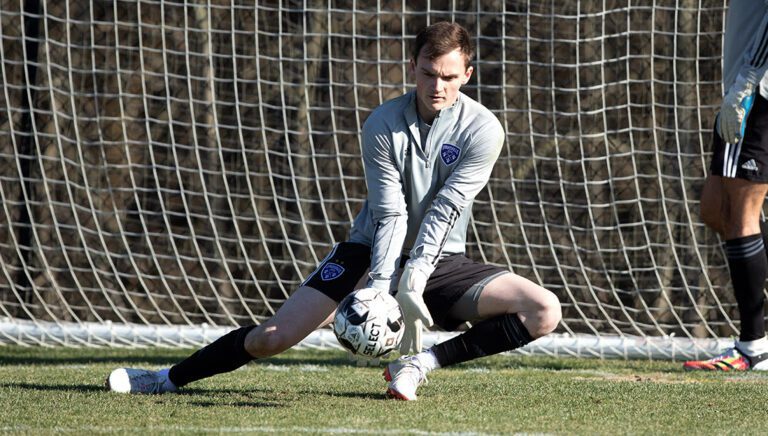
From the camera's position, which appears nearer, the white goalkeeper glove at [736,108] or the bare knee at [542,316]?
the bare knee at [542,316]

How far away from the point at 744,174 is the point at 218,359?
7.85 ft

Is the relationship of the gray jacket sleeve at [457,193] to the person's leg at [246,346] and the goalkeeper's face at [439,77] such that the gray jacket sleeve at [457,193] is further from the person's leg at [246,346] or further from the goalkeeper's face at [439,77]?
the person's leg at [246,346]

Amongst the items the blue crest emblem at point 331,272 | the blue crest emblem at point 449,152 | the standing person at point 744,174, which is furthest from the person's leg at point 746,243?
the blue crest emblem at point 331,272

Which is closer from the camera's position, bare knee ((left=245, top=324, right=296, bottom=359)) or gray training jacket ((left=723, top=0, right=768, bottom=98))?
bare knee ((left=245, top=324, right=296, bottom=359))

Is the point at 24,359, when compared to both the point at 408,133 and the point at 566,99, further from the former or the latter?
the point at 566,99

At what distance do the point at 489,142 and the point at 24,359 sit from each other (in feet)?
9.82

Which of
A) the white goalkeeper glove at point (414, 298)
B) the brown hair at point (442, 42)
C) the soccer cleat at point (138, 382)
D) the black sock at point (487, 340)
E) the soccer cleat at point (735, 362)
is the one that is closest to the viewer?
the white goalkeeper glove at point (414, 298)

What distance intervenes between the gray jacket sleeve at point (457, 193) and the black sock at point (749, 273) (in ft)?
4.86

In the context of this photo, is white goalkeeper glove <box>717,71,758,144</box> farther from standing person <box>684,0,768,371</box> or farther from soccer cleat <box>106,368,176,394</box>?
soccer cleat <box>106,368,176,394</box>

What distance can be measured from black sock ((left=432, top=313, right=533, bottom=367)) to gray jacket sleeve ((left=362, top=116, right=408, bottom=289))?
1.20 feet

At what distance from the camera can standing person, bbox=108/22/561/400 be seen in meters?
3.82

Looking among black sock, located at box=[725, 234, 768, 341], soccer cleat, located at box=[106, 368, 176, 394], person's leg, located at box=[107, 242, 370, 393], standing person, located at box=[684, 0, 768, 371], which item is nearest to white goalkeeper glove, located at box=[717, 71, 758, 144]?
standing person, located at box=[684, 0, 768, 371]

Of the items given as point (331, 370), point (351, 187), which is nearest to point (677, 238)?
point (351, 187)

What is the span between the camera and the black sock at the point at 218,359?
3961mm
